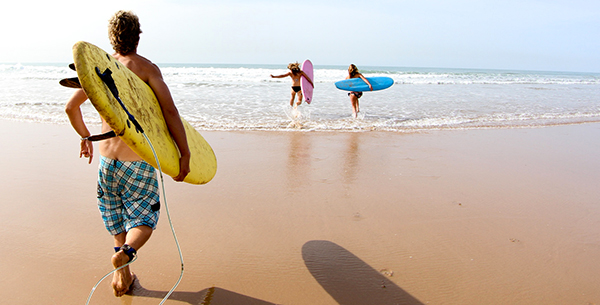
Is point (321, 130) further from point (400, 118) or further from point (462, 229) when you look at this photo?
point (462, 229)

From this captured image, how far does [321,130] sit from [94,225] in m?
5.05

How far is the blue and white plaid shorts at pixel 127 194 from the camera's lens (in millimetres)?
1961

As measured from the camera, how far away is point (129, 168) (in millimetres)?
1958

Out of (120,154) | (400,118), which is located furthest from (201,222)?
(400,118)

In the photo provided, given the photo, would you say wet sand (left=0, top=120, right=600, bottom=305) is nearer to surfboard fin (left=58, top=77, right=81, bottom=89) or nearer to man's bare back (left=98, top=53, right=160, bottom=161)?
man's bare back (left=98, top=53, right=160, bottom=161)

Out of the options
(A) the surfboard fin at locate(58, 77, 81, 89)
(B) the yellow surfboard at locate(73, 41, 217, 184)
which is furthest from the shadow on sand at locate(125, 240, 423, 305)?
(A) the surfboard fin at locate(58, 77, 81, 89)

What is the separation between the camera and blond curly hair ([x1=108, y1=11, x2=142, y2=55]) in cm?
176

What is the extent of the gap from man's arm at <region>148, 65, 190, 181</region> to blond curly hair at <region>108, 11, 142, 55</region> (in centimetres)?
16

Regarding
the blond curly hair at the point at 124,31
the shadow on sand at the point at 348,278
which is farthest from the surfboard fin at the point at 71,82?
the shadow on sand at the point at 348,278

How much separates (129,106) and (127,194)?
24.0 inches

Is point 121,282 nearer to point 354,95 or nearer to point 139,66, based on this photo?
point 139,66

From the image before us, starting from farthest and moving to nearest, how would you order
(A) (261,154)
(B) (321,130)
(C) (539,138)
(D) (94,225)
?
(B) (321,130) < (C) (539,138) < (A) (261,154) < (D) (94,225)

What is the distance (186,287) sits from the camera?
2.29 meters

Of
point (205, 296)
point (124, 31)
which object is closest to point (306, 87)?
point (205, 296)
